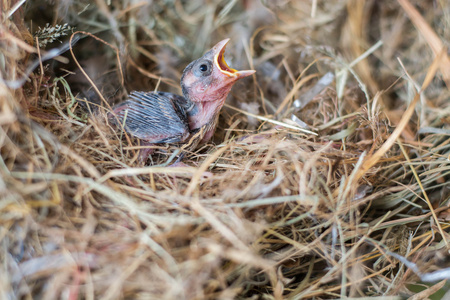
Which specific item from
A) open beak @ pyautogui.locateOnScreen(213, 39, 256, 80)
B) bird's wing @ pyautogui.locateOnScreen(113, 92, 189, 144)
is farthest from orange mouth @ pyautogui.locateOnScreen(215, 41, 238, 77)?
bird's wing @ pyautogui.locateOnScreen(113, 92, 189, 144)

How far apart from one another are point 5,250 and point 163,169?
380 mm

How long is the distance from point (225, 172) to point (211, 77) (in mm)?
297

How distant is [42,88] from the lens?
1021 millimetres

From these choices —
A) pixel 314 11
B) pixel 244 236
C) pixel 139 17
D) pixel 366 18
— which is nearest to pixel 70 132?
pixel 244 236

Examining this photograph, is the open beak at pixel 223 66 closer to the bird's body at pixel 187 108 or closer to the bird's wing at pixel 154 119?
the bird's body at pixel 187 108

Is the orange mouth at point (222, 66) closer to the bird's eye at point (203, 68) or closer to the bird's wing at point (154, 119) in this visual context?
the bird's eye at point (203, 68)

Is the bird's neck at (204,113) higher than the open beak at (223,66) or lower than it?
lower

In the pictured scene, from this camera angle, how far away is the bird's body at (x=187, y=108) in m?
1.02

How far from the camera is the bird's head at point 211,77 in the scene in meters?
1.02

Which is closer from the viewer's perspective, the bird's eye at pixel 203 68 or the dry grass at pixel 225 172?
the dry grass at pixel 225 172

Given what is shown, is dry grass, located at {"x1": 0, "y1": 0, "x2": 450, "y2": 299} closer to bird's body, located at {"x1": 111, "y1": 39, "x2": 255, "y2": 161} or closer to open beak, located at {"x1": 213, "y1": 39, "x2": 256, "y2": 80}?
bird's body, located at {"x1": 111, "y1": 39, "x2": 255, "y2": 161}

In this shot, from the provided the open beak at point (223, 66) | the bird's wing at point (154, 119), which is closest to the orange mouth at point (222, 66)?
the open beak at point (223, 66)

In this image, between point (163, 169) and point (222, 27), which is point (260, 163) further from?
point (222, 27)

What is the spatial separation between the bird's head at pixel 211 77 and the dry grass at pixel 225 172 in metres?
0.16
